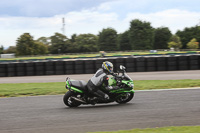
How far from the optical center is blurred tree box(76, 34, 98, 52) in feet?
357

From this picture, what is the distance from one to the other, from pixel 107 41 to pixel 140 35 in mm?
13823

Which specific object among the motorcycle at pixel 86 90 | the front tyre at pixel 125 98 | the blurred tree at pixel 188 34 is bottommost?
the front tyre at pixel 125 98

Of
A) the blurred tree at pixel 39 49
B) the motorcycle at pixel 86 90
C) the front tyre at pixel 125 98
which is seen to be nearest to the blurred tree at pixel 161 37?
the blurred tree at pixel 39 49

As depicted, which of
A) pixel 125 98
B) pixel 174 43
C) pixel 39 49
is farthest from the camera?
pixel 39 49

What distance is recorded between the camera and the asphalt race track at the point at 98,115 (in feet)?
20.8

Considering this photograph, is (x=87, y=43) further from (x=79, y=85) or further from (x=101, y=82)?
(x=101, y=82)

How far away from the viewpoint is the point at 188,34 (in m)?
107

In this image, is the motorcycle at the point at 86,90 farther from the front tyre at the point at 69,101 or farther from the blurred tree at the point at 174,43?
the blurred tree at the point at 174,43

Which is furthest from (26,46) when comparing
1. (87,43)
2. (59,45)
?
(87,43)

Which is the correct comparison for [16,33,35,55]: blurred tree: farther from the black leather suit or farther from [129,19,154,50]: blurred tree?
the black leather suit

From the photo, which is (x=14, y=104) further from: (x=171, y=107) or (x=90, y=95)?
(x=171, y=107)

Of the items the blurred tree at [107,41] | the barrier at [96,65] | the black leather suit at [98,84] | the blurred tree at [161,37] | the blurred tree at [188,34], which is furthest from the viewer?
the blurred tree at [107,41]

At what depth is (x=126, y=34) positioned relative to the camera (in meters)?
113

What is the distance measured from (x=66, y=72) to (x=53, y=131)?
1364 centimetres
